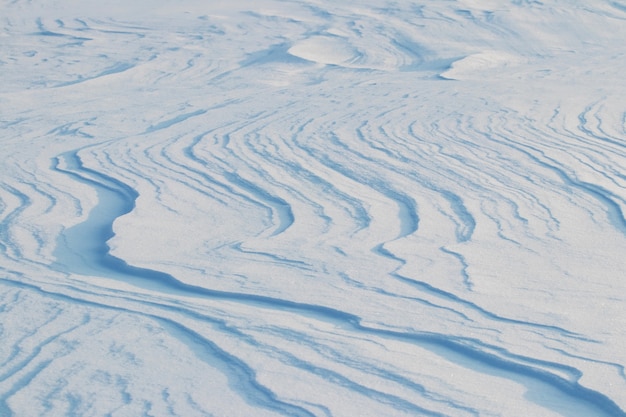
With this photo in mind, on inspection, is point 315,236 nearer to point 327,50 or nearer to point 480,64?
point 480,64

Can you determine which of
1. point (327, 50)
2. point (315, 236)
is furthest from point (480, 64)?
point (315, 236)

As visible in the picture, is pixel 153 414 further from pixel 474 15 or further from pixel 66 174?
pixel 474 15

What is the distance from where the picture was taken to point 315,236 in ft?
9.70

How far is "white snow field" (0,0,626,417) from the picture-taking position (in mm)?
1944

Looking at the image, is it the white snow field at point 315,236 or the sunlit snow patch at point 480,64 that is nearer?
the white snow field at point 315,236

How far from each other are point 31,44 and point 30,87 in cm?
140

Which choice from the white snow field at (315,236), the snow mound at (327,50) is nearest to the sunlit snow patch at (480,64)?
the white snow field at (315,236)

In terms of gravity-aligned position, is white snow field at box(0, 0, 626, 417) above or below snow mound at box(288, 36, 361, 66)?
above

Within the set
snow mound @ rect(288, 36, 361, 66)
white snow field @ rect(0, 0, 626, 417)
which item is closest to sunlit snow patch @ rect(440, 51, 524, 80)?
white snow field @ rect(0, 0, 626, 417)

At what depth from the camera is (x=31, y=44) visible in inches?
294

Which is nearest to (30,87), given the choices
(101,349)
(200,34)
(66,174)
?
(200,34)

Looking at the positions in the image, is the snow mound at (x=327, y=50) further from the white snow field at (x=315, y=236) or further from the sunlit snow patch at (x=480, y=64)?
the sunlit snow patch at (x=480, y=64)

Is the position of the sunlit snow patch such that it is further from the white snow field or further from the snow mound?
the snow mound

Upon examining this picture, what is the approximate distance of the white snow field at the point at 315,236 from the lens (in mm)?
1944
